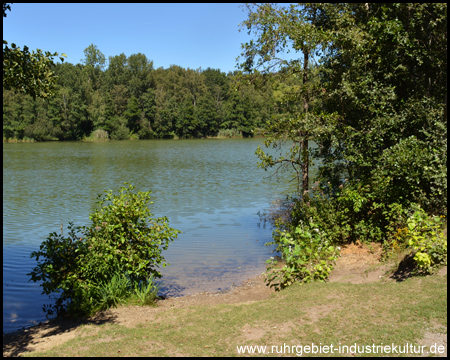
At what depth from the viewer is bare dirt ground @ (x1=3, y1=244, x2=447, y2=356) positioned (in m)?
6.46

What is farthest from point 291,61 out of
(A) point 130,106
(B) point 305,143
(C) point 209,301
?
(A) point 130,106

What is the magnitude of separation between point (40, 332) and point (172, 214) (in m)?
11.2

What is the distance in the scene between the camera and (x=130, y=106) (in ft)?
317

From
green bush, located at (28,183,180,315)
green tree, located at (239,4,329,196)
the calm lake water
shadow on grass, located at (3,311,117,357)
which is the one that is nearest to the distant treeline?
the calm lake water

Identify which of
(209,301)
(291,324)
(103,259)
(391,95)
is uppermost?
(391,95)

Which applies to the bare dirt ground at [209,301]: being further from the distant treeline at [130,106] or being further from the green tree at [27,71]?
the distant treeline at [130,106]

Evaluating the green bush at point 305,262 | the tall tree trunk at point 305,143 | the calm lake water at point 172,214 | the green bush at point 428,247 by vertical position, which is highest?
the tall tree trunk at point 305,143

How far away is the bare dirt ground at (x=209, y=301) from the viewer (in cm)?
646

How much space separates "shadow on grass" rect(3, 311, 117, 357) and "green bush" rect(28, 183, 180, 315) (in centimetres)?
34

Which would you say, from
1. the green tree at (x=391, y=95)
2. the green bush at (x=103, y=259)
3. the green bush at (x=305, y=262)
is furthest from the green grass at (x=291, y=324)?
the green tree at (x=391, y=95)

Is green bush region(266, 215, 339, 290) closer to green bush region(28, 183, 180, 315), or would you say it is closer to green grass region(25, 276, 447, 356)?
green grass region(25, 276, 447, 356)

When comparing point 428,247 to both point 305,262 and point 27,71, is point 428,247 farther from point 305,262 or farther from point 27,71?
point 27,71

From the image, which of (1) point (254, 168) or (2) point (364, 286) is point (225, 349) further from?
(1) point (254, 168)

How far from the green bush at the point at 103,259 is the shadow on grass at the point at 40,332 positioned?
0.34 m
